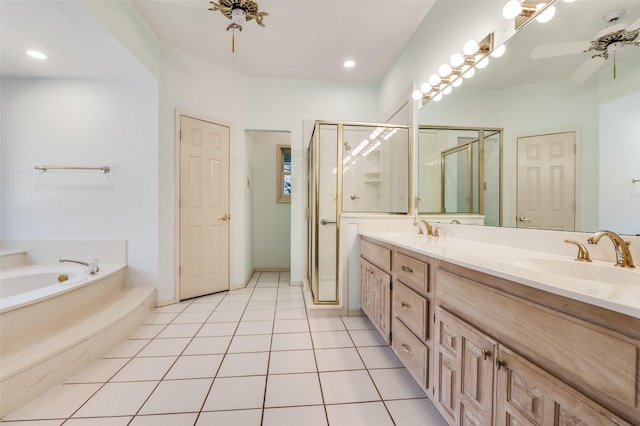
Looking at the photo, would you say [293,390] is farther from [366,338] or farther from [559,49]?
[559,49]

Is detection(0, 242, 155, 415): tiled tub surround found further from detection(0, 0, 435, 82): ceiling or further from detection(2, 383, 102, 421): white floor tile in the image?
detection(0, 0, 435, 82): ceiling

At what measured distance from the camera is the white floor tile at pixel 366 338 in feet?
6.18

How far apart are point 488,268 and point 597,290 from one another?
0.25m

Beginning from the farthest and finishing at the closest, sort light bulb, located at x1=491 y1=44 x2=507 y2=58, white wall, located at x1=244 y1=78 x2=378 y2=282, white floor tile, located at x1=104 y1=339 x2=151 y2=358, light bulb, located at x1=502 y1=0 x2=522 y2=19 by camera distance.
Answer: white wall, located at x1=244 y1=78 x2=378 y2=282
white floor tile, located at x1=104 y1=339 x2=151 y2=358
light bulb, located at x1=491 y1=44 x2=507 y2=58
light bulb, located at x1=502 y1=0 x2=522 y2=19

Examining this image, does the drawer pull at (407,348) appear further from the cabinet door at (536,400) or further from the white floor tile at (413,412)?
the cabinet door at (536,400)

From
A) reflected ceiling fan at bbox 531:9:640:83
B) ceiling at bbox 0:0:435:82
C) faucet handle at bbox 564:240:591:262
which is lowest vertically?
faucet handle at bbox 564:240:591:262

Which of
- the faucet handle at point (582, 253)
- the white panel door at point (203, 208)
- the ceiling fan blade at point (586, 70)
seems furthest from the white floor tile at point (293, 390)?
the ceiling fan blade at point (586, 70)

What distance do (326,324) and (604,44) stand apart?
229cm

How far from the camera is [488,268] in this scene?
803mm

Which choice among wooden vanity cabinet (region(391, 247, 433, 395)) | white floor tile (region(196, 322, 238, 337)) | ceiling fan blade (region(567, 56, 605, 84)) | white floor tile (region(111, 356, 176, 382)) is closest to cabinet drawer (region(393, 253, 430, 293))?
wooden vanity cabinet (region(391, 247, 433, 395))

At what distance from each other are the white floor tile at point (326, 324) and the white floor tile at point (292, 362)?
0.37 metres

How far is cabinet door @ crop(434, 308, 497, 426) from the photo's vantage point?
825 mm

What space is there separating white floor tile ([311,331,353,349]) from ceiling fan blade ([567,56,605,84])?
1.94 m

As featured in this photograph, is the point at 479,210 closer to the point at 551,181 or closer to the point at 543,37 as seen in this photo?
the point at 551,181
